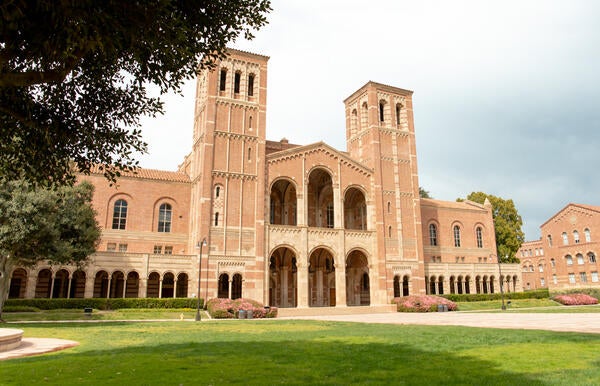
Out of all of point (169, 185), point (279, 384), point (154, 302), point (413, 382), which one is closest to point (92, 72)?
point (279, 384)

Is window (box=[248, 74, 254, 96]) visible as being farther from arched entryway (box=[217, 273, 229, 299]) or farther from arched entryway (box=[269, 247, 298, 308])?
arched entryway (box=[217, 273, 229, 299])

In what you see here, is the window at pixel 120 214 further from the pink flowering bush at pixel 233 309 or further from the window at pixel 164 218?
the pink flowering bush at pixel 233 309

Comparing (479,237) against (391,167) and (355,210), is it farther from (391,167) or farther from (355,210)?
(355,210)

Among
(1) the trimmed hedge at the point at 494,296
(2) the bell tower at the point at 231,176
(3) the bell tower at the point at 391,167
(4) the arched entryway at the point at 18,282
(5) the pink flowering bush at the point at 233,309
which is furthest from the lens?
(1) the trimmed hedge at the point at 494,296

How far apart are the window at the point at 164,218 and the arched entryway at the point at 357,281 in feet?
63.4

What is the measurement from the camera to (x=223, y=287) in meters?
41.4

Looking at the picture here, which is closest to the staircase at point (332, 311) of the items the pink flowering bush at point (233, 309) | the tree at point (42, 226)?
the pink flowering bush at point (233, 309)

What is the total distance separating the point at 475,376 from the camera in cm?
873

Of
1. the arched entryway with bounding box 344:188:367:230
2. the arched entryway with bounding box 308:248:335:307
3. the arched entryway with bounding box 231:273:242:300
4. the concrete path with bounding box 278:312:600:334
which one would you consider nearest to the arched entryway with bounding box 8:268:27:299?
the arched entryway with bounding box 231:273:242:300

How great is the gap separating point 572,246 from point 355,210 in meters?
36.5

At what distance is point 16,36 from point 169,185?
37.2 meters

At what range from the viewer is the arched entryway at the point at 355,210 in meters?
50.1

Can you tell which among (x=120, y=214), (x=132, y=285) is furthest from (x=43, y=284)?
(x=120, y=214)

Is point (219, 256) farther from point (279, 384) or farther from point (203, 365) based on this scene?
point (279, 384)
